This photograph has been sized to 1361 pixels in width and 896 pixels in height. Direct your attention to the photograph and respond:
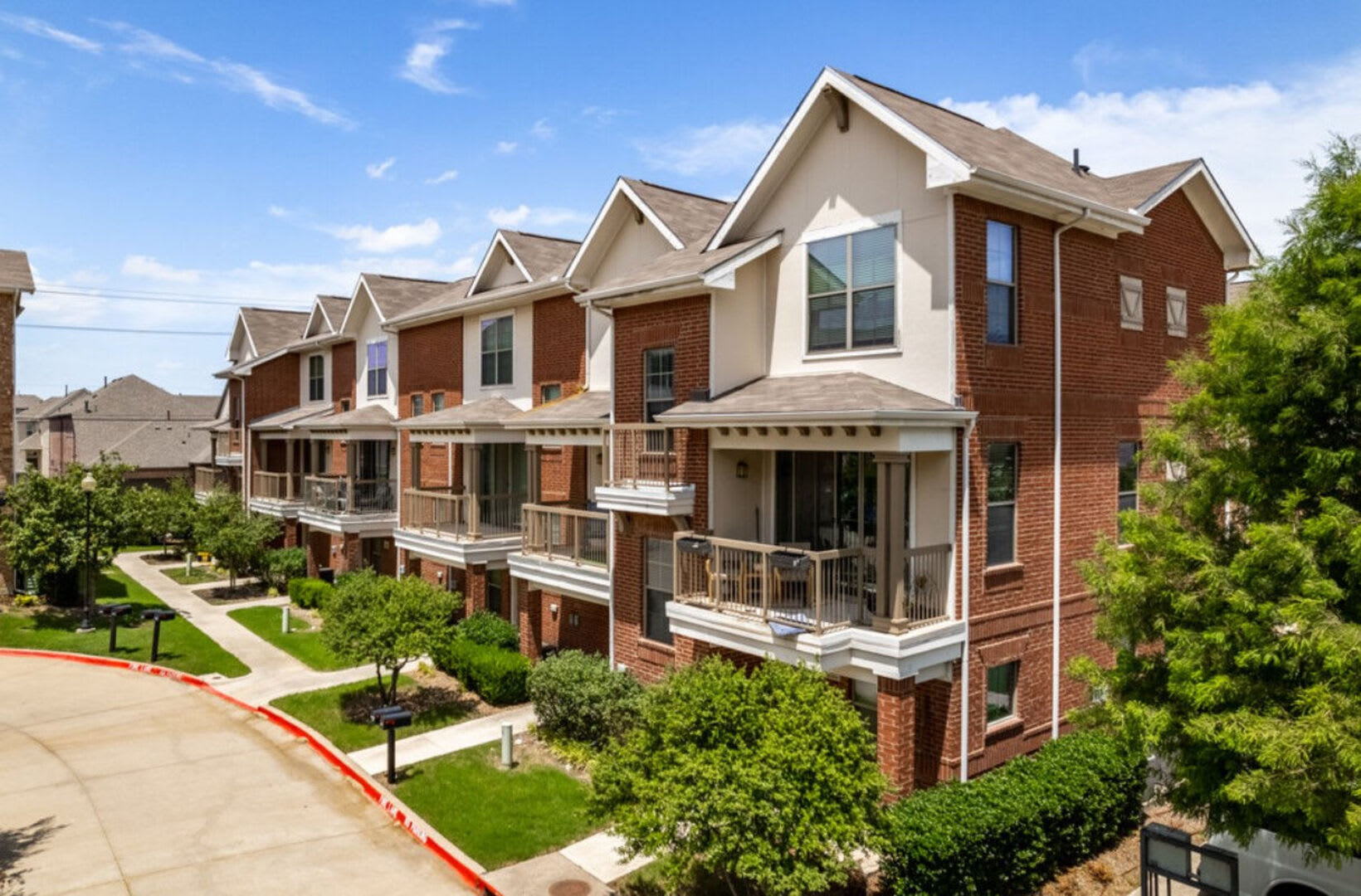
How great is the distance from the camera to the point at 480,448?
23984 millimetres

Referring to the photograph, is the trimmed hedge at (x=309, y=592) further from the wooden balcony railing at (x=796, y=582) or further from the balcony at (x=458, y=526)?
the wooden balcony railing at (x=796, y=582)

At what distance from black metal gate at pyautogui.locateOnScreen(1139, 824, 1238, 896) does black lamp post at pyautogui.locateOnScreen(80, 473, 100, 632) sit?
26.0 m

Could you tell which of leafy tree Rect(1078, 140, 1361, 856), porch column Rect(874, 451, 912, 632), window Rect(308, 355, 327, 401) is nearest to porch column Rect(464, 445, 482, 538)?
porch column Rect(874, 451, 912, 632)

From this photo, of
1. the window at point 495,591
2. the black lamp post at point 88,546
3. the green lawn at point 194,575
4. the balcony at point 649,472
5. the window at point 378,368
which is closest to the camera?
the balcony at point 649,472

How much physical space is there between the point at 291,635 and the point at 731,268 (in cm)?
1733

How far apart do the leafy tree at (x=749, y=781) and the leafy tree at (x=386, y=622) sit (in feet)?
25.7

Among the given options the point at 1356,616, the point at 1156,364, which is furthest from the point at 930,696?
the point at 1156,364

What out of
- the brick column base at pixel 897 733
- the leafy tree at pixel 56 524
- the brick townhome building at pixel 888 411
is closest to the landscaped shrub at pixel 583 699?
the brick townhome building at pixel 888 411

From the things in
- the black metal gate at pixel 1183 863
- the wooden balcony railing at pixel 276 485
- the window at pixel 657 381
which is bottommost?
the black metal gate at pixel 1183 863

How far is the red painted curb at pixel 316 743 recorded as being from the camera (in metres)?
11.2

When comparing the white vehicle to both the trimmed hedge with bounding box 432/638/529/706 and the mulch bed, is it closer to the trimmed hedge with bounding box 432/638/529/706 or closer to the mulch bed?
the trimmed hedge with bounding box 432/638/529/706

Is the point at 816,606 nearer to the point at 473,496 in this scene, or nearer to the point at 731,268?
the point at 731,268

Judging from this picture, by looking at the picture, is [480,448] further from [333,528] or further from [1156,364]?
[1156,364]

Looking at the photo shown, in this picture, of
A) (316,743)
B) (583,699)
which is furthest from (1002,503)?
(316,743)
